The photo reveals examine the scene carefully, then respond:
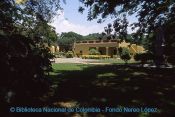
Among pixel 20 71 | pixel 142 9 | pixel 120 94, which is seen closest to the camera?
pixel 20 71

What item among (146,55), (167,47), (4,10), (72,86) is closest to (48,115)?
(72,86)

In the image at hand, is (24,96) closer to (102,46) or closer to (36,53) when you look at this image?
(36,53)

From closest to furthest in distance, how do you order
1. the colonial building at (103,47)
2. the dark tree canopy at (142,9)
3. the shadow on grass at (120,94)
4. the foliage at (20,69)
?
the foliage at (20,69)
the shadow on grass at (120,94)
the dark tree canopy at (142,9)
the colonial building at (103,47)

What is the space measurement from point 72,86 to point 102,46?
2564 inches

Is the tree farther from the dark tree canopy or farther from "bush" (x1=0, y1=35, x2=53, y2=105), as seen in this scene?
"bush" (x1=0, y1=35, x2=53, y2=105)

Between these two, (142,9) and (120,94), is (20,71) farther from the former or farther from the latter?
(142,9)

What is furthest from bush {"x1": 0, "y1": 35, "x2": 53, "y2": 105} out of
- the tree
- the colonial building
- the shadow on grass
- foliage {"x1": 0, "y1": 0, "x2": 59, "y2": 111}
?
the colonial building

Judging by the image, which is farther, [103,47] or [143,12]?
[103,47]

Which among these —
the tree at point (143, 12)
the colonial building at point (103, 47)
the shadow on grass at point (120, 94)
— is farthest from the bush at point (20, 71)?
the colonial building at point (103, 47)

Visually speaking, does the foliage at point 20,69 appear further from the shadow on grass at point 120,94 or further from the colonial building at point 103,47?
the colonial building at point 103,47

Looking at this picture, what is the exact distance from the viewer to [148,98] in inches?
428

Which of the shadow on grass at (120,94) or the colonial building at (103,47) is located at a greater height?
the colonial building at (103,47)

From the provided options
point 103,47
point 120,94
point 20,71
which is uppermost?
point 103,47

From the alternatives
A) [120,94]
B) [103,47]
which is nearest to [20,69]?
[120,94]
